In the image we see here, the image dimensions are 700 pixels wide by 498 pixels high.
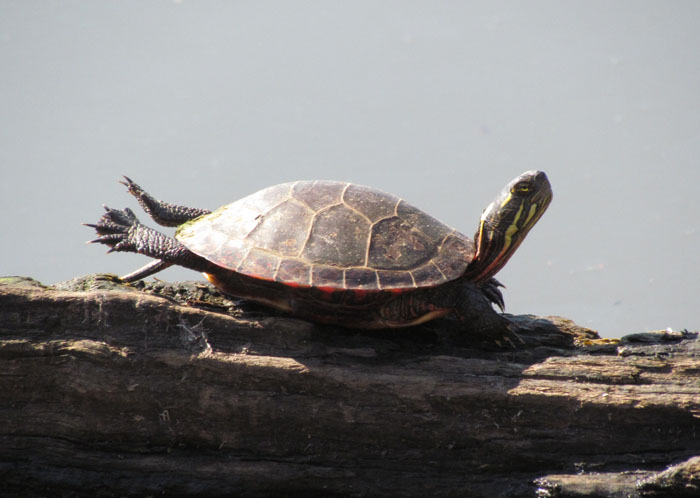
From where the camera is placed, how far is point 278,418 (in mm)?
3416

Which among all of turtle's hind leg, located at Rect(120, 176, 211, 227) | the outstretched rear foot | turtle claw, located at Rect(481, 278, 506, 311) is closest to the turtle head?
turtle claw, located at Rect(481, 278, 506, 311)

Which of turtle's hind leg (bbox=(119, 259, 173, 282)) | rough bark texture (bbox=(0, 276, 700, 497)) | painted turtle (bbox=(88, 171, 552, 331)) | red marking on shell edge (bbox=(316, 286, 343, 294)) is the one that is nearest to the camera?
rough bark texture (bbox=(0, 276, 700, 497))

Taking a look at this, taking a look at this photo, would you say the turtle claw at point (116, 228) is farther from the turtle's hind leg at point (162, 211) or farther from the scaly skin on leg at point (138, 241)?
the turtle's hind leg at point (162, 211)

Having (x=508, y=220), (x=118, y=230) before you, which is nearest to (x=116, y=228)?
(x=118, y=230)

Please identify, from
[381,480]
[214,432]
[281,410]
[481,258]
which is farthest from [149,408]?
[481,258]

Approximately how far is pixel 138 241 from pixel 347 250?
1.66m

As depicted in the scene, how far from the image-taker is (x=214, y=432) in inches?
135

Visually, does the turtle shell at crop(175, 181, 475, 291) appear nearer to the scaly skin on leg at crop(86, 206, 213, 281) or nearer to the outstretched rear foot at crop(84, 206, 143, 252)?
the scaly skin on leg at crop(86, 206, 213, 281)

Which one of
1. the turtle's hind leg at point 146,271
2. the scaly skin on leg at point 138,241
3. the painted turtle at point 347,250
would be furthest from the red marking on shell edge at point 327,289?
the turtle's hind leg at point 146,271

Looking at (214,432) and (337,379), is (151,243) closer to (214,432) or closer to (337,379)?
(214,432)

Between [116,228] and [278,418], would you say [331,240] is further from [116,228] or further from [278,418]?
[116,228]

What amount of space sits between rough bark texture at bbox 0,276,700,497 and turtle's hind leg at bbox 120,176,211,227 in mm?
1185

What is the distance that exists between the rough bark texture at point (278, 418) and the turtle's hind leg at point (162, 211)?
119 cm

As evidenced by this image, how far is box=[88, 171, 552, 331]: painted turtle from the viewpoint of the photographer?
3.72 metres
